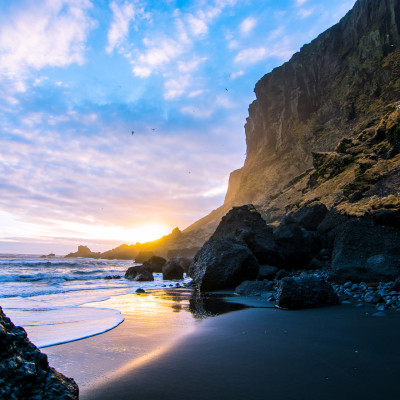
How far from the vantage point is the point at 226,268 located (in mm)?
12555

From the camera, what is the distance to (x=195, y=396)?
8.11ft

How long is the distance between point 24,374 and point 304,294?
21.2 feet

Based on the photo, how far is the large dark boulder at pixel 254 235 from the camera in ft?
54.3

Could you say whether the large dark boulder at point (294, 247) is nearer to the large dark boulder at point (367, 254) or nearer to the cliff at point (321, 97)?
the large dark boulder at point (367, 254)

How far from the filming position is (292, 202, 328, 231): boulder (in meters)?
22.7

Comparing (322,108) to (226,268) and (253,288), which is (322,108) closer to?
(226,268)

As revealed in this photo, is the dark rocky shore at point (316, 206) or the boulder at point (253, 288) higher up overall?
the dark rocky shore at point (316, 206)

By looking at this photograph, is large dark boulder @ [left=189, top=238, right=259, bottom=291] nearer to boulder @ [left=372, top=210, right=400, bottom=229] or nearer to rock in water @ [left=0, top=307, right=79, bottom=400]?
boulder @ [left=372, top=210, right=400, bottom=229]

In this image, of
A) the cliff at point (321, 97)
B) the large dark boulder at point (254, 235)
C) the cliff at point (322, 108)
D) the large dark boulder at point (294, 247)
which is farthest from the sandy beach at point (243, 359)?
the cliff at point (321, 97)

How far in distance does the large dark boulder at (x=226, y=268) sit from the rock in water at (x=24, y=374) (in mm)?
10397

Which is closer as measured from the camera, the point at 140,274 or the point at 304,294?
the point at 304,294

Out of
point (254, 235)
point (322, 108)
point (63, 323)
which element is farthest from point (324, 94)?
point (63, 323)

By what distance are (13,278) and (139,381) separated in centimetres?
2343

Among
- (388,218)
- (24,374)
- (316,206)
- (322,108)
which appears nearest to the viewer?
(24,374)
